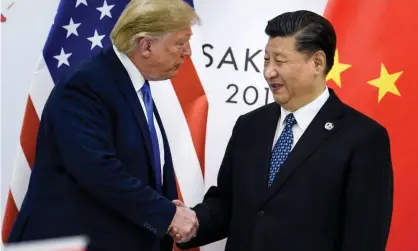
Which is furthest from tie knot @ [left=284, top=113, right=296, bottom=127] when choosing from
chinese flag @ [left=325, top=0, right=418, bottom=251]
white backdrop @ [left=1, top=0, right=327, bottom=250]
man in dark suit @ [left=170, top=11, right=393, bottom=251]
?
white backdrop @ [left=1, top=0, right=327, bottom=250]

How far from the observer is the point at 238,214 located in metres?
1.83

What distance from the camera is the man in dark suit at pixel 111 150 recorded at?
167 centimetres

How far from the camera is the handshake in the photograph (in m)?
1.80

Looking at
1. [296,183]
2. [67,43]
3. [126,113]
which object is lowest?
[296,183]

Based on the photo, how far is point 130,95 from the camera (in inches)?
69.6

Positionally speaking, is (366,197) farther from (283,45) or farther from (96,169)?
(96,169)

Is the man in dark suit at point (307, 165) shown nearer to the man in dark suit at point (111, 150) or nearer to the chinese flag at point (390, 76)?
the man in dark suit at point (111, 150)

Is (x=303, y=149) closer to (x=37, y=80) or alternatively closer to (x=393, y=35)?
(x=393, y=35)

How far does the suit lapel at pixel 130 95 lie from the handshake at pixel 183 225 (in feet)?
0.53

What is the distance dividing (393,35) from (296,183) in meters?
0.82

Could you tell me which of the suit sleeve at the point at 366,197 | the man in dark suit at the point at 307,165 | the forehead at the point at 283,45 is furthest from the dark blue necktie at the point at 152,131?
the suit sleeve at the point at 366,197

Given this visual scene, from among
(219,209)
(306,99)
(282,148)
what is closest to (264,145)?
(282,148)

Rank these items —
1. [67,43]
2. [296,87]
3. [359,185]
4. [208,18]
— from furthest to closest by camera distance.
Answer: [208,18]
[67,43]
[296,87]
[359,185]

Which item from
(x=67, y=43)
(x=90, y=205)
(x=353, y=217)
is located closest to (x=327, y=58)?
(x=353, y=217)
